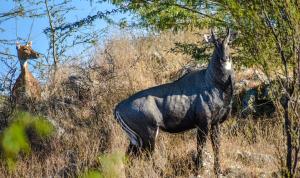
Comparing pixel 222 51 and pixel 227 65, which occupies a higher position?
pixel 222 51

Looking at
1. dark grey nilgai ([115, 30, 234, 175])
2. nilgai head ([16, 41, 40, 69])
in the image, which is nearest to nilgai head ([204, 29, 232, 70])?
dark grey nilgai ([115, 30, 234, 175])

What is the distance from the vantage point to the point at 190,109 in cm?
798

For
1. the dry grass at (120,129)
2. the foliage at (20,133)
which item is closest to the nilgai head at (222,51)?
the dry grass at (120,129)

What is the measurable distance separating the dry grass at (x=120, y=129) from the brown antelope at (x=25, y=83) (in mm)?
337

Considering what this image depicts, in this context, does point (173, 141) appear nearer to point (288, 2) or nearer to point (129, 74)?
point (129, 74)

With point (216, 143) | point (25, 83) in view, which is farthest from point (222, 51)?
point (25, 83)

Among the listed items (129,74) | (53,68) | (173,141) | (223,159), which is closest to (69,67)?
(53,68)

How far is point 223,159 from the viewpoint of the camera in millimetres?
8594

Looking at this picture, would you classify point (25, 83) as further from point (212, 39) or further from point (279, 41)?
point (279, 41)

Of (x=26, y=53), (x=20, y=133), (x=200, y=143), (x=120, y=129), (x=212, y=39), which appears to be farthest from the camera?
(x=26, y=53)

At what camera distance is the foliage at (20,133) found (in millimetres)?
1624

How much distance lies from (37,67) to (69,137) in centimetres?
329

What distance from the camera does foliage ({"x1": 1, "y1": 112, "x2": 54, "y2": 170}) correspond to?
63.9 inches

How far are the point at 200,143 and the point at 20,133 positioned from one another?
6470 mm
